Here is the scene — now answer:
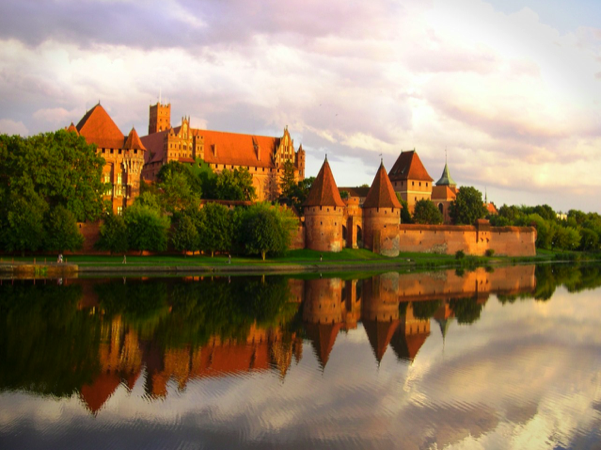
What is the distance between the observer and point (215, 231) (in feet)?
145

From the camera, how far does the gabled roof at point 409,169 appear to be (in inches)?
2901

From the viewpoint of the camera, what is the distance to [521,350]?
18.5 meters

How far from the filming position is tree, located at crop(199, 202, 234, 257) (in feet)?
144

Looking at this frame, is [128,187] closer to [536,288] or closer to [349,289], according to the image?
[349,289]

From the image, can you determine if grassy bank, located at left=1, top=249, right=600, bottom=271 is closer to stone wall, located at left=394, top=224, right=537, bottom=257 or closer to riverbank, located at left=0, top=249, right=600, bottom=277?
riverbank, located at left=0, top=249, right=600, bottom=277

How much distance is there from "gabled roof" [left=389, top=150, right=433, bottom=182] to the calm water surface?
151ft

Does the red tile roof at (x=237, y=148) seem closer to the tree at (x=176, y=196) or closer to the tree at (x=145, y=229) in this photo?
the tree at (x=176, y=196)

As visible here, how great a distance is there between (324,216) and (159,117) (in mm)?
49512

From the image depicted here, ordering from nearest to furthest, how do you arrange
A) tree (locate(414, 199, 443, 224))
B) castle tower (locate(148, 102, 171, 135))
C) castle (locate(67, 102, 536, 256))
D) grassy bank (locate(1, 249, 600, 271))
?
grassy bank (locate(1, 249, 600, 271)) < castle (locate(67, 102, 536, 256)) < tree (locate(414, 199, 443, 224)) < castle tower (locate(148, 102, 171, 135))

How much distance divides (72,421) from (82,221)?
112 ft

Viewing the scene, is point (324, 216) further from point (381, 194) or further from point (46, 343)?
point (46, 343)

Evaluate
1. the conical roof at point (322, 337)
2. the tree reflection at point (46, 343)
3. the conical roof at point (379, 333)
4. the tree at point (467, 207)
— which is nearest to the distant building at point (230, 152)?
A: the tree at point (467, 207)

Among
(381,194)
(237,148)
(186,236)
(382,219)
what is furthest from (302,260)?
(237,148)

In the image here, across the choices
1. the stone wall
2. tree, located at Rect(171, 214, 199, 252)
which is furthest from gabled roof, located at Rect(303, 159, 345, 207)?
tree, located at Rect(171, 214, 199, 252)
